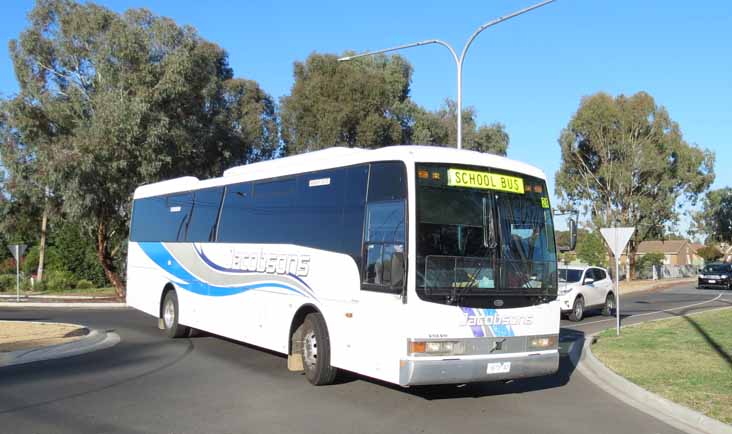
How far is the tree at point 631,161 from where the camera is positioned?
165 ft

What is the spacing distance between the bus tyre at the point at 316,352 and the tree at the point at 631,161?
44.1 metres

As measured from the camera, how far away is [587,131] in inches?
2052

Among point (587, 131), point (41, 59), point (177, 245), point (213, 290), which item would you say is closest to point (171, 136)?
point (41, 59)

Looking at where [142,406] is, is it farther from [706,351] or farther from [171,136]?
[171,136]

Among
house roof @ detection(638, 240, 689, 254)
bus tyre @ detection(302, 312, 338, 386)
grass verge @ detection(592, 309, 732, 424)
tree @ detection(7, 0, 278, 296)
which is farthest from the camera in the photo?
house roof @ detection(638, 240, 689, 254)

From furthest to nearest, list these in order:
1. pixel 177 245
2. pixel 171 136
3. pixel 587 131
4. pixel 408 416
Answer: pixel 587 131, pixel 171 136, pixel 177 245, pixel 408 416

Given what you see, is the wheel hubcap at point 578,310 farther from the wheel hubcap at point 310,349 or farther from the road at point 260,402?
the wheel hubcap at point 310,349

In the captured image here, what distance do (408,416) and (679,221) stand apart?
50450mm

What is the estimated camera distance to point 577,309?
22359 mm

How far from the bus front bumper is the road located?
44 cm

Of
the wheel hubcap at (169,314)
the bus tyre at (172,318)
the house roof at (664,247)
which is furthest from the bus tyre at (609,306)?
the house roof at (664,247)

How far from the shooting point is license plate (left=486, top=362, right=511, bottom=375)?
8.86 m

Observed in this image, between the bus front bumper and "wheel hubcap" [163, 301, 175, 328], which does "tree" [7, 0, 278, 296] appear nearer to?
"wheel hubcap" [163, 301, 175, 328]

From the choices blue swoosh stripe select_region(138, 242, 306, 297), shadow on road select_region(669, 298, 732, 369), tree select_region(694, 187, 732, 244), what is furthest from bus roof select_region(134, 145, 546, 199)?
tree select_region(694, 187, 732, 244)
